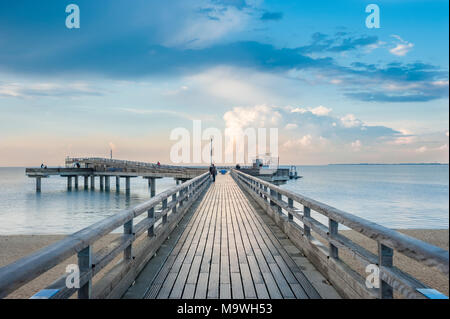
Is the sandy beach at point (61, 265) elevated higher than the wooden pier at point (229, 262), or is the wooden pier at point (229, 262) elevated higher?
the wooden pier at point (229, 262)

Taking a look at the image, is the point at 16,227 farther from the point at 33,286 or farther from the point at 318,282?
the point at 318,282

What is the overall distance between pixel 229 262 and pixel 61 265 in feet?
23.8

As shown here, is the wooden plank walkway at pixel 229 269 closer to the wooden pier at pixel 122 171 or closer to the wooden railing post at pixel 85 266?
the wooden railing post at pixel 85 266

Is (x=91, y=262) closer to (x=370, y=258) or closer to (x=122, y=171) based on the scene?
(x=370, y=258)

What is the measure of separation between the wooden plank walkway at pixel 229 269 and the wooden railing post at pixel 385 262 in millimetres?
1200

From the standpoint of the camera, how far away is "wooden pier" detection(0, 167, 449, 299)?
275 cm

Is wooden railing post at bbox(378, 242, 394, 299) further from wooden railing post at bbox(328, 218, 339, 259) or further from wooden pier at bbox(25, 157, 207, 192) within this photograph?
wooden pier at bbox(25, 157, 207, 192)

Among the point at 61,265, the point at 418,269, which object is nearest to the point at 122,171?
the point at 61,265

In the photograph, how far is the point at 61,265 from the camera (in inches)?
427

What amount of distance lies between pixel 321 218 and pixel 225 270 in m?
20.5

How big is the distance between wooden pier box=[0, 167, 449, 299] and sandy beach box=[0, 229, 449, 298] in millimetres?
2097

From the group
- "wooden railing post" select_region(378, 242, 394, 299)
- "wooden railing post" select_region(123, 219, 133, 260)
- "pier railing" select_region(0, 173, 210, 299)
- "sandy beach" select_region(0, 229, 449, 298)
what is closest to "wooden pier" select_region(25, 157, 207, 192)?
"sandy beach" select_region(0, 229, 449, 298)

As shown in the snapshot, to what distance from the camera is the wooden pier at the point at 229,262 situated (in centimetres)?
275

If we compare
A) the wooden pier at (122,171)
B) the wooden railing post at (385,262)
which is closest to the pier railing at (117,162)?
the wooden pier at (122,171)
